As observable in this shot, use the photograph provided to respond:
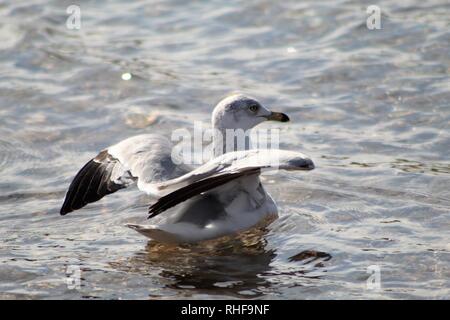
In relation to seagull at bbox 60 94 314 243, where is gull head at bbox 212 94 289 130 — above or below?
above

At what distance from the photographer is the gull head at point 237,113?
27.1 feet

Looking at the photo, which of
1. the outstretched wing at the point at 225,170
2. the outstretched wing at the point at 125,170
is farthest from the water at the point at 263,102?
the outstretched wing at the point at 225,170

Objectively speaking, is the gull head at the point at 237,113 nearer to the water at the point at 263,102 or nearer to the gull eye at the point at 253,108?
the gull eye at the point at 253,108

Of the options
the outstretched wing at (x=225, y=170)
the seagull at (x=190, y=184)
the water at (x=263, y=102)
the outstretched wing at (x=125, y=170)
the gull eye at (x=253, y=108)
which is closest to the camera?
the outstretched wing at (x=225, y=170)

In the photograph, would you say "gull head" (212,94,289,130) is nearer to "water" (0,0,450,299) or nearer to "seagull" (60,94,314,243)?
"seagull" (60,94,314,243)

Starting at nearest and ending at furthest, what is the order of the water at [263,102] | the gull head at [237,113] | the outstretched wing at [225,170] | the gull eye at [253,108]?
the outstretched wing at [225,170] → the water at [263,102] → the gull head at [237,113] → the gull eye at [253,108]

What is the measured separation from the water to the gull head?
0.75 meters

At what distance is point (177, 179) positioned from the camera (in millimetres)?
6891

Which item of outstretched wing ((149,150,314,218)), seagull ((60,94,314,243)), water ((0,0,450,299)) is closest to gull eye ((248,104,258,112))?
seagull ((60,94,314,243))

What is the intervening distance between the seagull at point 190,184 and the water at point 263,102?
26cm

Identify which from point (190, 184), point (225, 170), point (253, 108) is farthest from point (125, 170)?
point (253, 108)

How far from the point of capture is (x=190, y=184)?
22.1 feet

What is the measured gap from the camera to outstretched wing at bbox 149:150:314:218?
646 centimetres
